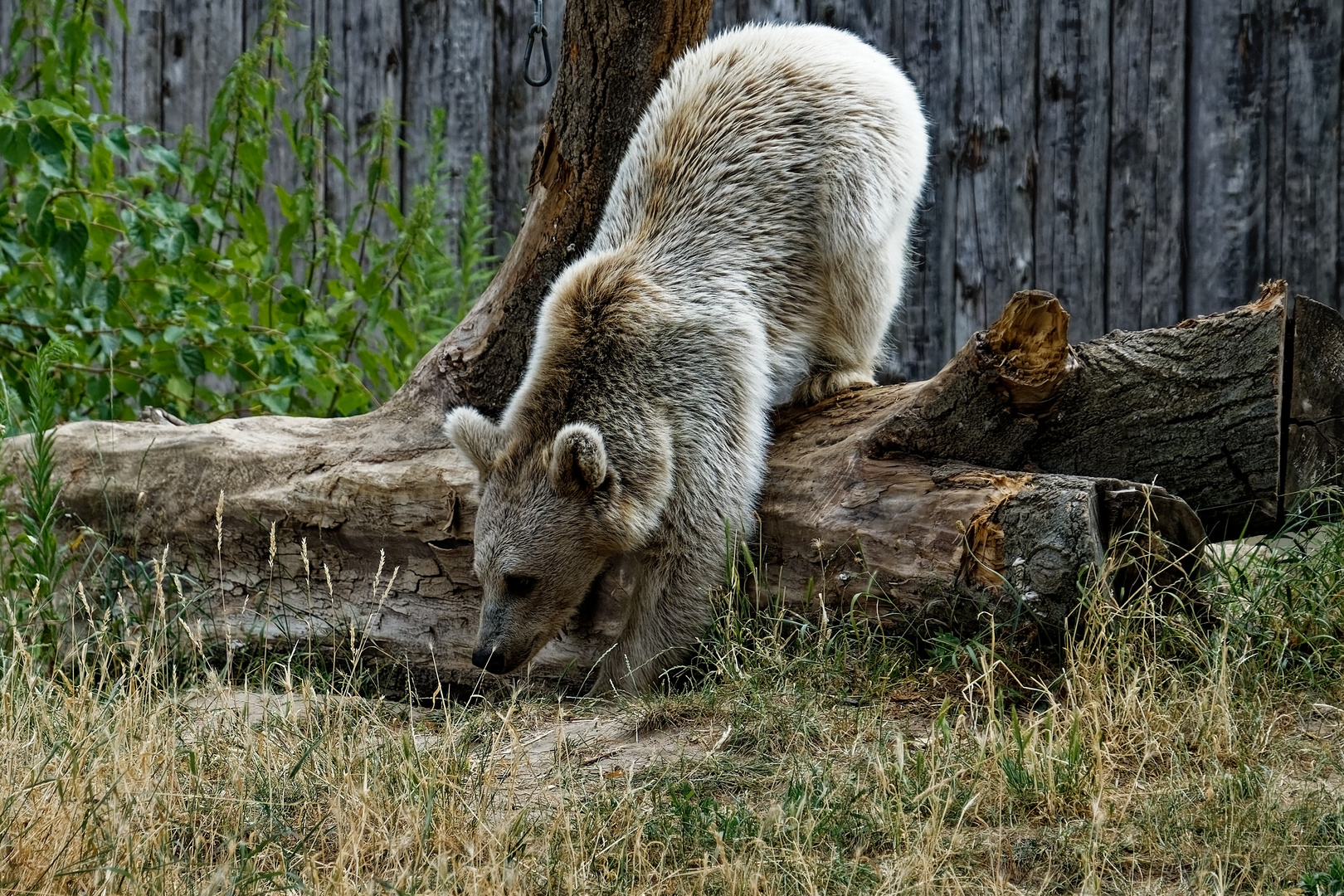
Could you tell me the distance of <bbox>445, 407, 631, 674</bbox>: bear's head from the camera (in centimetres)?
438

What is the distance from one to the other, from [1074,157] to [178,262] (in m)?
4.90

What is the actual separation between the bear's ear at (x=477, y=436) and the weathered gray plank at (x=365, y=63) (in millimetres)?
3683

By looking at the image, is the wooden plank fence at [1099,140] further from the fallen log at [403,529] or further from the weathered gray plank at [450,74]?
the fallen log at [403,529]

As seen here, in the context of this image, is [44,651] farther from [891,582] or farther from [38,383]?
[891,582]

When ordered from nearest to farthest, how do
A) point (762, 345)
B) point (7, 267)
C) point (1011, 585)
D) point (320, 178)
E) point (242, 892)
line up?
point (242, 892) → point (1011, 585) → point (762, 345) → point (7, 267) → point (320, 178)

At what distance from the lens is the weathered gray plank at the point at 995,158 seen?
274 inches

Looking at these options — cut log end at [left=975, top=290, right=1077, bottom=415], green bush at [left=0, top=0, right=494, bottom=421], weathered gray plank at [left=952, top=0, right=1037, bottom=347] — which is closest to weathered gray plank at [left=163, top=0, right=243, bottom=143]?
green bush at [left=0, top=0, right=494, bottom=421]

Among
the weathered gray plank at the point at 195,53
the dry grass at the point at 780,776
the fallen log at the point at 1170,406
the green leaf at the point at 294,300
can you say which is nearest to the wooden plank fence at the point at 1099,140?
the weathered gray plank at the point at 195,53

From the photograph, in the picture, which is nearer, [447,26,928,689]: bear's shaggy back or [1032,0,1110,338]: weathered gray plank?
[447,26,928,689]: bear's shaggy back

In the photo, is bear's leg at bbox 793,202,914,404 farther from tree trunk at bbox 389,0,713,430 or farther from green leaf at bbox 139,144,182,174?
green leaf at bbox 139,144,182,174

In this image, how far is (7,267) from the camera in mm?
5891

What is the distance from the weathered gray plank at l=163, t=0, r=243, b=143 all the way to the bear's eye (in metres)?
5.07

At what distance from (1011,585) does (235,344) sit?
417 centimetres

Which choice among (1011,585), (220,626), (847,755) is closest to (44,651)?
(220,626)
